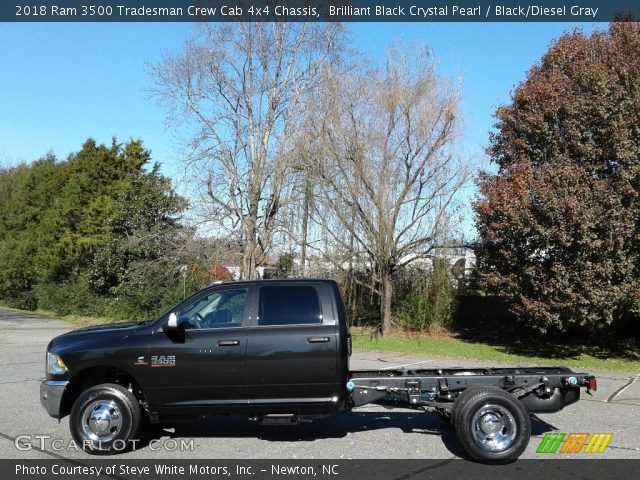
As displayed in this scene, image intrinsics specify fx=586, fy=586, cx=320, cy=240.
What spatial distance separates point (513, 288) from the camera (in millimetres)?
17000

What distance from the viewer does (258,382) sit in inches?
254

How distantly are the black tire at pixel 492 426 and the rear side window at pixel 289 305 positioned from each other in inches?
74.3

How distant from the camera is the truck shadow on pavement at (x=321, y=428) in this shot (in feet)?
23.6

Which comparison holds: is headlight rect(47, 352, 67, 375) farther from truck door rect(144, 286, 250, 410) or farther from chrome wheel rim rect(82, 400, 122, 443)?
truck door rect(144, 286, 250, 410)

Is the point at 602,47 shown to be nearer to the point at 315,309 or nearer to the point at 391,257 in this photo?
the point at 391,257

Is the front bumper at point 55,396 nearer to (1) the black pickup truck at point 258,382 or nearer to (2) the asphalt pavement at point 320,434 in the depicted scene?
(1) the black pickup truck at point 258,382

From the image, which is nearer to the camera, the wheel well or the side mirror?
the side mirror

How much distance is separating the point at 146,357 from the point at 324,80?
17.7 meters

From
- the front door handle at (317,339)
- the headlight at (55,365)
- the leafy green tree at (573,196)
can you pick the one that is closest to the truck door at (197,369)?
the front door handle at (317,339)

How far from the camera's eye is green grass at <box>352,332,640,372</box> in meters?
15.5
